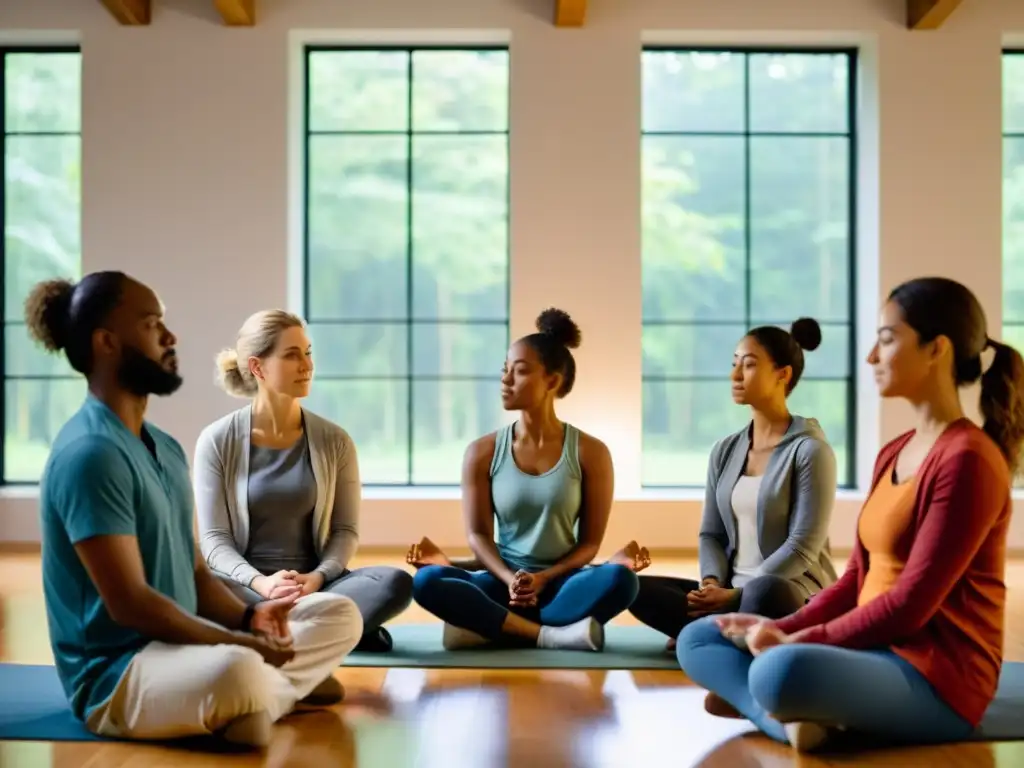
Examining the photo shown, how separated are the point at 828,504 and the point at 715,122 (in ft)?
13.1

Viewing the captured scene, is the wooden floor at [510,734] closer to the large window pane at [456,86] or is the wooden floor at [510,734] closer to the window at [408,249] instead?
the window at [408,249]

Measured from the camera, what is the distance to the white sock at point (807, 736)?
2.95 meters

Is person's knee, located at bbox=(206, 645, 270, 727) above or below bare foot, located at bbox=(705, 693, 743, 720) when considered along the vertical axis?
above

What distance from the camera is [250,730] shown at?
2.97m

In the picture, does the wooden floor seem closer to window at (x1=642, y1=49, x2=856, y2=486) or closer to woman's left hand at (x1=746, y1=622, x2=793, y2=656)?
woman's left hand at (x1=746, y1=622, x2=793, y2=656)

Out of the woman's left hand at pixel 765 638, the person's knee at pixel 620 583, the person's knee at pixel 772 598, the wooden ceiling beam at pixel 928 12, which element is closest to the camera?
the woman's left hand at pixel 765 638

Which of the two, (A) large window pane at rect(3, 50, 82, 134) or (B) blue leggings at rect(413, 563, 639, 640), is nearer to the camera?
(B) blue leggings at rect(413, 563, 639, 640)

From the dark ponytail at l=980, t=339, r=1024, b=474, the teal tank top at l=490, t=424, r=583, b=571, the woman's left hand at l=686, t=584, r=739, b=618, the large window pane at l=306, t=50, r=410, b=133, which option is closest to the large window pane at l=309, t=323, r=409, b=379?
the large window pane at l=306, t=50, r=410, b=133

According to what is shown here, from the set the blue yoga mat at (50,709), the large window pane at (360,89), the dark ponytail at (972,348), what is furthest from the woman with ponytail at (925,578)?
the large window pane at (360,89)

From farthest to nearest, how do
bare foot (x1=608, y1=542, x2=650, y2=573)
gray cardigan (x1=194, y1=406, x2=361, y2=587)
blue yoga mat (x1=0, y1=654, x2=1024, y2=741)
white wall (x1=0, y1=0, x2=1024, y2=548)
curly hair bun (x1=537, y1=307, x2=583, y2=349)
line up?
white wall (x1=0, y1=0, x2=1024, y2=548) < curly hair bun (x1=537, y1=307, x2=583, y2=349) < bare foot (x1=608, y1=542, x2=650, y2=573) < gray cardigan (x1=194, y1=406, x2=361, y2=587) < blue yoga mat (x1=0, y1=654, x2=1024, y2=741)

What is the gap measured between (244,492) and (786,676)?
1.89 m

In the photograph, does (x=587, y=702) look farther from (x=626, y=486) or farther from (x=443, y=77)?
(x=443, y=77)

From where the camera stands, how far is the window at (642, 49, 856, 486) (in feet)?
24.4

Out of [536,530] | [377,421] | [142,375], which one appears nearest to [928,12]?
[377,421]
